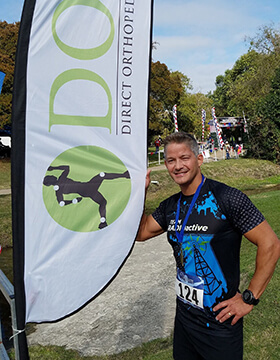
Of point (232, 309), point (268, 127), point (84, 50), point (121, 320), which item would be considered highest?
point (268, 127)

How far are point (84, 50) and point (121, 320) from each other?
4.16 meters

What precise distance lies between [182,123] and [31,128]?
4021cm

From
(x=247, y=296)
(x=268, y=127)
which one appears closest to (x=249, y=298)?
(x=247, y=296)

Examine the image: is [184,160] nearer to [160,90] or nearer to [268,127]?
[268,127]

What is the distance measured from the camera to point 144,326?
196 inches

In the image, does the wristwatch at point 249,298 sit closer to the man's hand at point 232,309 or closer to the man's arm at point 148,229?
the man's hand at point 232,309

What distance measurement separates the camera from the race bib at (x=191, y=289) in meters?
2.11

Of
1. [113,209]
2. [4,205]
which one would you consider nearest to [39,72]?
[113,209]

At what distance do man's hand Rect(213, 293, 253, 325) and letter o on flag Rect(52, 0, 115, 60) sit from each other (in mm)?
1565

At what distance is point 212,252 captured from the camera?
6.74 ft

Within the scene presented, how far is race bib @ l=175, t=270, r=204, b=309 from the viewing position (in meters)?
2.11

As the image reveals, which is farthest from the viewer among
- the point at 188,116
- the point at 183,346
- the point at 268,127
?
the point at 188,116

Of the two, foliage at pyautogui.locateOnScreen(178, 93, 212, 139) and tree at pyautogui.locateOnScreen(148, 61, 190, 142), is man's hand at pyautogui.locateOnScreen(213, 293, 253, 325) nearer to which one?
tree at pyautogui.locateOnScreen(148, 61, 190, 142)

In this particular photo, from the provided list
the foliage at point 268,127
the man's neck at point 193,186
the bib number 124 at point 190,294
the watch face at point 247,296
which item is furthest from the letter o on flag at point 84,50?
the foliage at point 268,127
